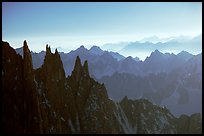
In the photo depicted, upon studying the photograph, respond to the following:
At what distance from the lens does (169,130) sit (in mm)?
127750

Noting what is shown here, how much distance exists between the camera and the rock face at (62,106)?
6612 centimetres

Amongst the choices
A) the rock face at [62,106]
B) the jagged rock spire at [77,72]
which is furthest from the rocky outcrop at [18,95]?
the jagged rock spire at [77,72]

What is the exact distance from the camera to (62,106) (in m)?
86.1

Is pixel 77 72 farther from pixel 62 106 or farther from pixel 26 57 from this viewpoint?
pixel 26 57

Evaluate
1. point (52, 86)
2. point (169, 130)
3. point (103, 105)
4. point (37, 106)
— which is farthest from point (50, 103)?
point (169, 130)

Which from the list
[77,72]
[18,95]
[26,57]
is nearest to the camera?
[18,95]

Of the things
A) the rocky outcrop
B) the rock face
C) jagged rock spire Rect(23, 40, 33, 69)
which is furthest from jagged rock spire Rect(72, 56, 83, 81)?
jagged rock spire Rect(23, 40, 33, 69)

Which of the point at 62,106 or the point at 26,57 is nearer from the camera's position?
the point at 26,57

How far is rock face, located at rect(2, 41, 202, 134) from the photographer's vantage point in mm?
66125

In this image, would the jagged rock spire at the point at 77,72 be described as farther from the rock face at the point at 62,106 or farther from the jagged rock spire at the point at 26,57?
the jagged rock spire at the point at 26,57

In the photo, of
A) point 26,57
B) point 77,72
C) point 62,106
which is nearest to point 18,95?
point 26,57

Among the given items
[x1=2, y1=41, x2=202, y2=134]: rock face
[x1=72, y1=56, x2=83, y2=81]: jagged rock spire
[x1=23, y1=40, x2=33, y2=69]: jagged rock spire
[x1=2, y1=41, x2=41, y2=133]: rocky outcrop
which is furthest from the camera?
[x1=72, y1=56, x2=83, y2=81]: jagged rock spire

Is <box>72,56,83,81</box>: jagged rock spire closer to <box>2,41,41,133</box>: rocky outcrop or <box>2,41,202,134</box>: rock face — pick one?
<box>2,41,202,134</box>: rock face

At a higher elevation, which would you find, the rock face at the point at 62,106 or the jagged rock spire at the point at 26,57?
the jagged rock spire at the point at 26,57
